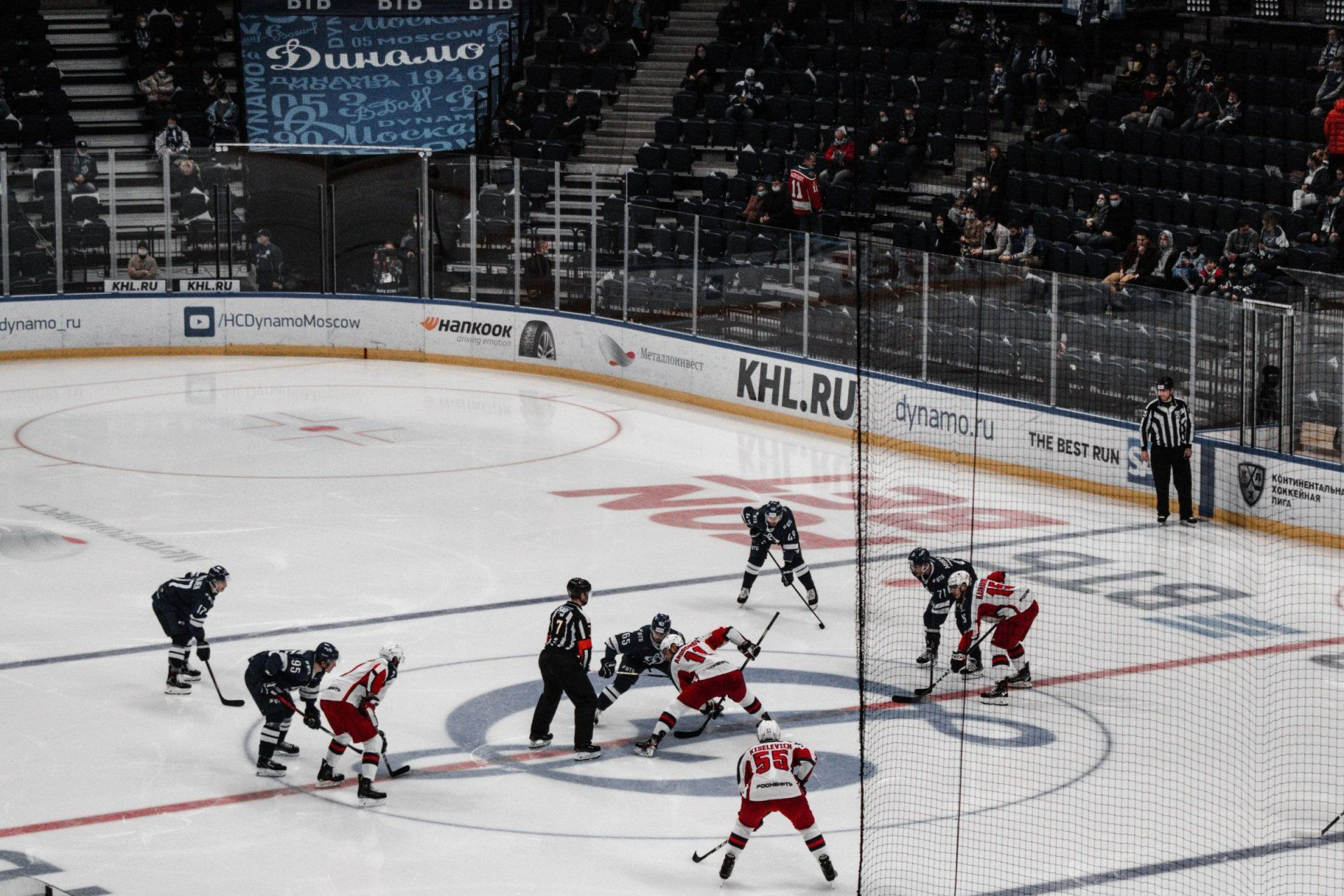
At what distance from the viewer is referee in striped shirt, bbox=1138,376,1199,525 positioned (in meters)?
18.7

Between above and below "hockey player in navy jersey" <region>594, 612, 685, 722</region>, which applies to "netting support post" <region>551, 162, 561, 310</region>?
above

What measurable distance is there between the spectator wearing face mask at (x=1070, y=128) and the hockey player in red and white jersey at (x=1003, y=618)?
44.8 ft

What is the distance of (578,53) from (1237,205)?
14005 millimetres

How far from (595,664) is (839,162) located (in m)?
14.6

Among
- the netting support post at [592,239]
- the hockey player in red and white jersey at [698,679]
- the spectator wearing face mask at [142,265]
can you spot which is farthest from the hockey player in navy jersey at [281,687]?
the spectator wearing face mask at [142,265]

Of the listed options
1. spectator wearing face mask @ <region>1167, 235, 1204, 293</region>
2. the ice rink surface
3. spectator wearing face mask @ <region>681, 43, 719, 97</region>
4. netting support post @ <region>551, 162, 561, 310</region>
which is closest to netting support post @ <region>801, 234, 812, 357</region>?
the ice rink surface

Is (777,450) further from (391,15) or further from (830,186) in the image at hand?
(391,15)

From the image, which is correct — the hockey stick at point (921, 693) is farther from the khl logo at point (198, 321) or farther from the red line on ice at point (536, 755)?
the khl logo at point (198, 321)

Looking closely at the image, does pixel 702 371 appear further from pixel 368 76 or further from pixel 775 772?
pixel 775 772

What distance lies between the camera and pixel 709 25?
33.9 metres

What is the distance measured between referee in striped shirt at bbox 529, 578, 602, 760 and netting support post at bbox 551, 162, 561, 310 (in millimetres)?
14947

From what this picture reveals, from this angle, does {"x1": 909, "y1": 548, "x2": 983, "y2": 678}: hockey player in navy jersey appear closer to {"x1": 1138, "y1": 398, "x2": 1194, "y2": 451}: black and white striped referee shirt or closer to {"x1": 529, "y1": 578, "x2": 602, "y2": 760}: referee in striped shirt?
{"x1": 529, "y1": 578, "x2": 602, "y2": 760}: referee in striped shirt

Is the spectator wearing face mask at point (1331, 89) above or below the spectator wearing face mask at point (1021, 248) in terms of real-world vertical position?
above

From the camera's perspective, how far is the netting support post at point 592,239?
2614 cm
